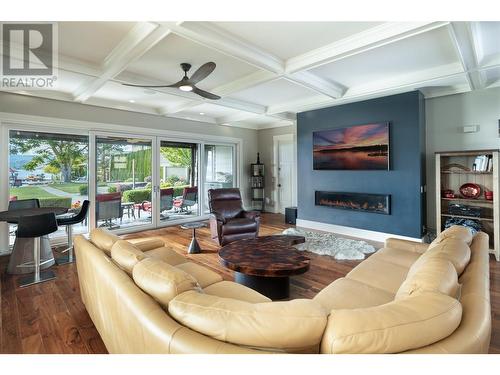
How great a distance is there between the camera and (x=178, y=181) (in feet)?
21.2

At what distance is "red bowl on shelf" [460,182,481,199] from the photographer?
13.2 ft

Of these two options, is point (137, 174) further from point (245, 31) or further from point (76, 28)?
point (245, 31)

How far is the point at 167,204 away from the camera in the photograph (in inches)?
247

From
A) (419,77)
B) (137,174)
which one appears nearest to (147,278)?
(419,77)

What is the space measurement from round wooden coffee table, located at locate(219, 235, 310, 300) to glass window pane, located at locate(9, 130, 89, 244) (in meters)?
3.67

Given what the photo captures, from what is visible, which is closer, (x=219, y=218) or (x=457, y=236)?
(x=457, y=236)

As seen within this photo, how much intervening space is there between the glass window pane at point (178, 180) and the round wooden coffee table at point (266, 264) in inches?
148

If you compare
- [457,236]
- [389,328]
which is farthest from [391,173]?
[389,328]

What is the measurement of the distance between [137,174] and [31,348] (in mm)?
4168

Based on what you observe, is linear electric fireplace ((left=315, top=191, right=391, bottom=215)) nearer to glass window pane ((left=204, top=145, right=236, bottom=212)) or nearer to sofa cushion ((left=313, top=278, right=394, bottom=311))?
glass window pane ((left=204, top=145, right=236, bottom=212))

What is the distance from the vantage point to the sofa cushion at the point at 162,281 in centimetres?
121

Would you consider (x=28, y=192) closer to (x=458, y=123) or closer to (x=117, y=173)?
(x=117, y=173)

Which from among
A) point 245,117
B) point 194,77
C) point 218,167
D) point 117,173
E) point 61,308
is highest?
point 245,117

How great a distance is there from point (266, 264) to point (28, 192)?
440 centimetres
